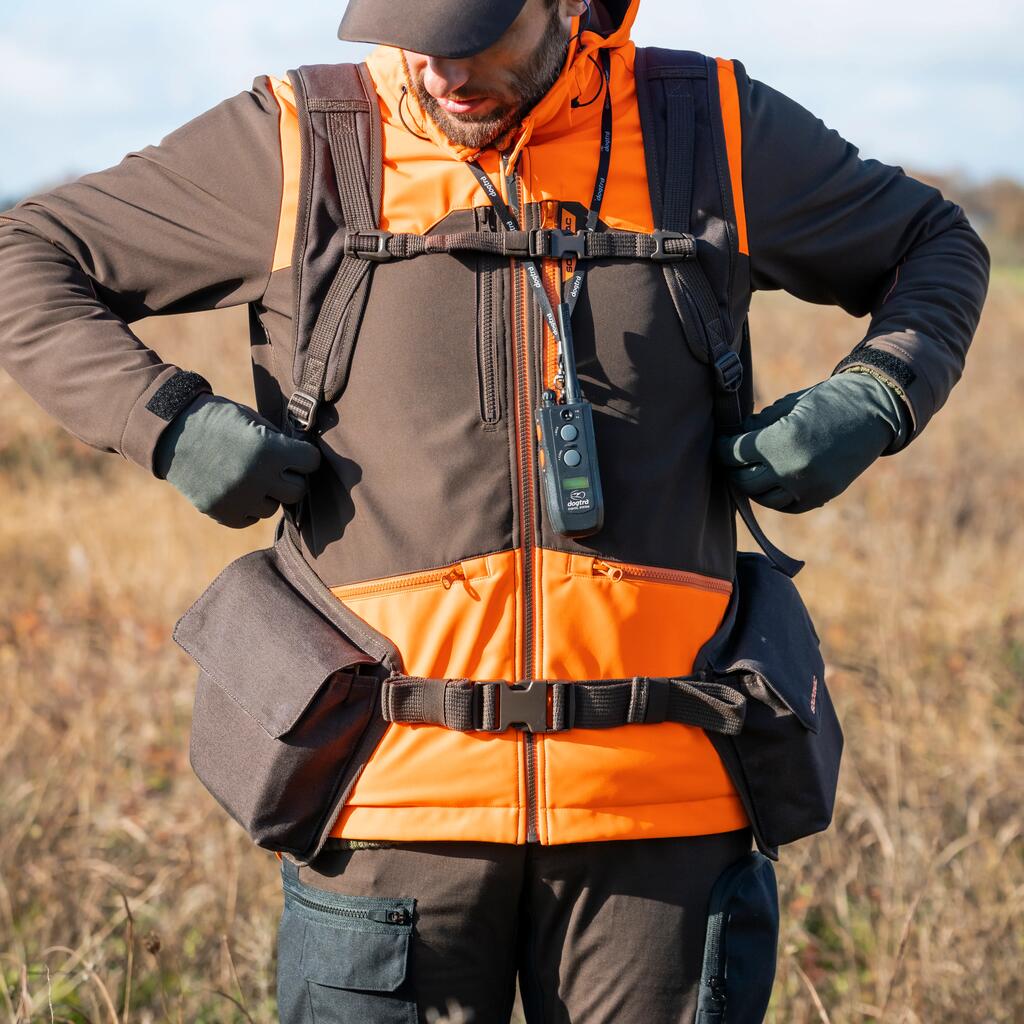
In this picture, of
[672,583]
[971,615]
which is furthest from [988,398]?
[672,583]

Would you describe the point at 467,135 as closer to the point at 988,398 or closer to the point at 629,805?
the point at 629,805

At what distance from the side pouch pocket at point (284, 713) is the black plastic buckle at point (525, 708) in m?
0.21

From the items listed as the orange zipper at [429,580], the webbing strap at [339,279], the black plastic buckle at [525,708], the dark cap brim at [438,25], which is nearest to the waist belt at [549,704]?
the black plastic buckle at [525,708]

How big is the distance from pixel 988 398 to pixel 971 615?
5280mm

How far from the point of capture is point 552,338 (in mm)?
1896

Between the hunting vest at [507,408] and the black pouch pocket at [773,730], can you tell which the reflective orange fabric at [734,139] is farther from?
the black pouch pocket at [773,730]

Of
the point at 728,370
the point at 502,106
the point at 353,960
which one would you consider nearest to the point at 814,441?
the point at 728,370

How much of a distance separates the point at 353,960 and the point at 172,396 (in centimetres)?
92

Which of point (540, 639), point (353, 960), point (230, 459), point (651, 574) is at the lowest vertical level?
point (353, 960)

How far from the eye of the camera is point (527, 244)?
190 centimetres

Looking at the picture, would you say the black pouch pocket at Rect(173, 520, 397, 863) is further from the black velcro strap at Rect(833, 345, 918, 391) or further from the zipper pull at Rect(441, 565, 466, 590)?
the black velcro strap at Rect(833, 345, 918, 391)

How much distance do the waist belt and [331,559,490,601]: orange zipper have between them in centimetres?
14

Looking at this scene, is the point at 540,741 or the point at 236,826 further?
the point at 236,826

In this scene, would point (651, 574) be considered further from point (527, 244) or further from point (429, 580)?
point (527, 244)
